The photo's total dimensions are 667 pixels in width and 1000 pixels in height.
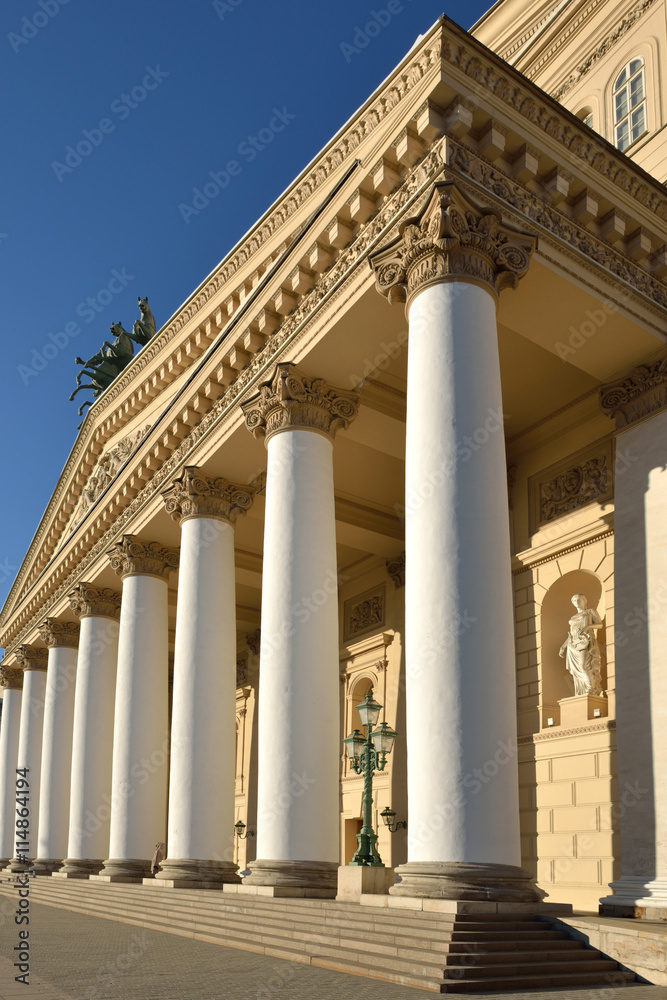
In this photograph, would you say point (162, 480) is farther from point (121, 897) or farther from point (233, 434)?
point (121, 897)

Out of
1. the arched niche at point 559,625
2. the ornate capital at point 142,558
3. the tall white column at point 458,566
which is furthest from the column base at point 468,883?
the ornate capital at point 142,558

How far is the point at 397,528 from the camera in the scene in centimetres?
2453

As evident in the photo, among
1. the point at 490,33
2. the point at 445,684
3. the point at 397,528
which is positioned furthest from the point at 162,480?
the point at 490,33

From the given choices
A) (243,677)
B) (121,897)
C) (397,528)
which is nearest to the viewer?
(121,897)

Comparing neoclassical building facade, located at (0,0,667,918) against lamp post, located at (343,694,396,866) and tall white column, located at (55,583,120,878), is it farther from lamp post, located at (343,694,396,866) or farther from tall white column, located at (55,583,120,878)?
tall white column, located at (55,583,120,878)

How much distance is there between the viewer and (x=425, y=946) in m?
9.50

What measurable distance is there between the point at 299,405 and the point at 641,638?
263 inches

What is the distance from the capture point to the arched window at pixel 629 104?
22203 millimetres

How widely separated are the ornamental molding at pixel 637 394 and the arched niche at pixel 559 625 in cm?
316

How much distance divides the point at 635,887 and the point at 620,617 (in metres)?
3.92

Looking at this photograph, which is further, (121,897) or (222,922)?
(121,897)

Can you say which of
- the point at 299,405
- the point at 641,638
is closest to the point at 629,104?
the point at 299,405

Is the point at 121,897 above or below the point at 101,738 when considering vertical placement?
below

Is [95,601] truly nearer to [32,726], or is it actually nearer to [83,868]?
[83,868]
